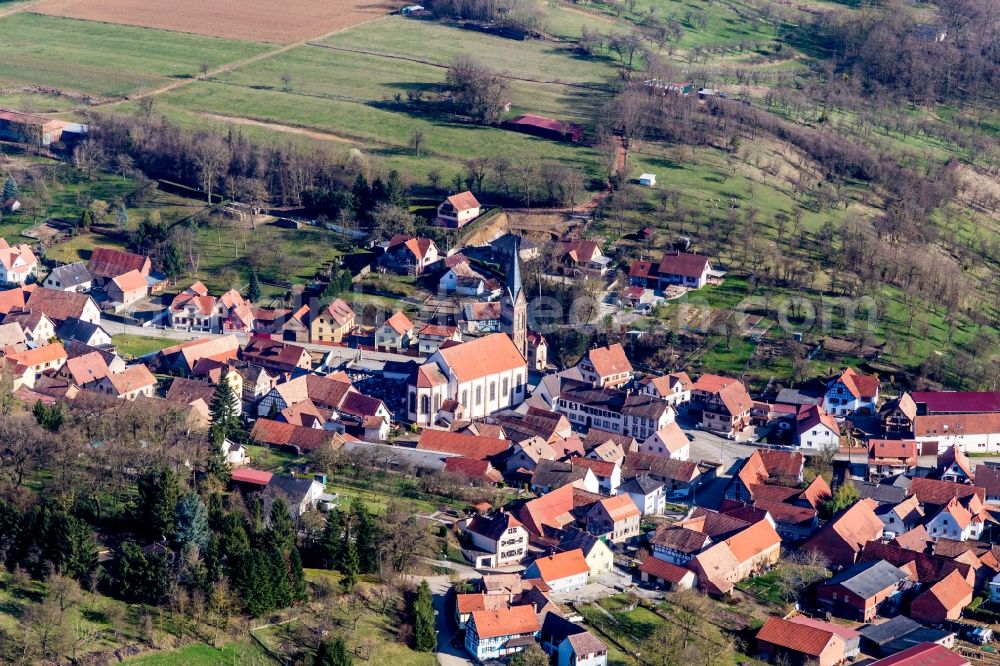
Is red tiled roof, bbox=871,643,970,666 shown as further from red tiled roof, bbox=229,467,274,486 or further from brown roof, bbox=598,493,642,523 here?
red tiled roof, bbox=229,467,274,486

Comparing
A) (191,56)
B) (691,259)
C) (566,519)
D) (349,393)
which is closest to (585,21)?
(191,56)

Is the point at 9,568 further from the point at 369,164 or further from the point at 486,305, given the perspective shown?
the point at 369,164

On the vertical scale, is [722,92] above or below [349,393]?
above

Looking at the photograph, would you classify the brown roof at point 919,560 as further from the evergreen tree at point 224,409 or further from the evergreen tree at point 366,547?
the evergreen tree at point 224,409

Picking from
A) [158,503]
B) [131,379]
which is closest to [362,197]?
[131,379]

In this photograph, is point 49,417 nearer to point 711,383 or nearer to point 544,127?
point 711,383

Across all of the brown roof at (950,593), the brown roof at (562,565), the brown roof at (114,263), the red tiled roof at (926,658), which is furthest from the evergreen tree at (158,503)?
the brown roof at (114,263)

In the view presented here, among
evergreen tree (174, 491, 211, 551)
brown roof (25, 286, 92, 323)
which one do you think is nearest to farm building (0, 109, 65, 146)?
brown roof (25, 286, 92, 323)
